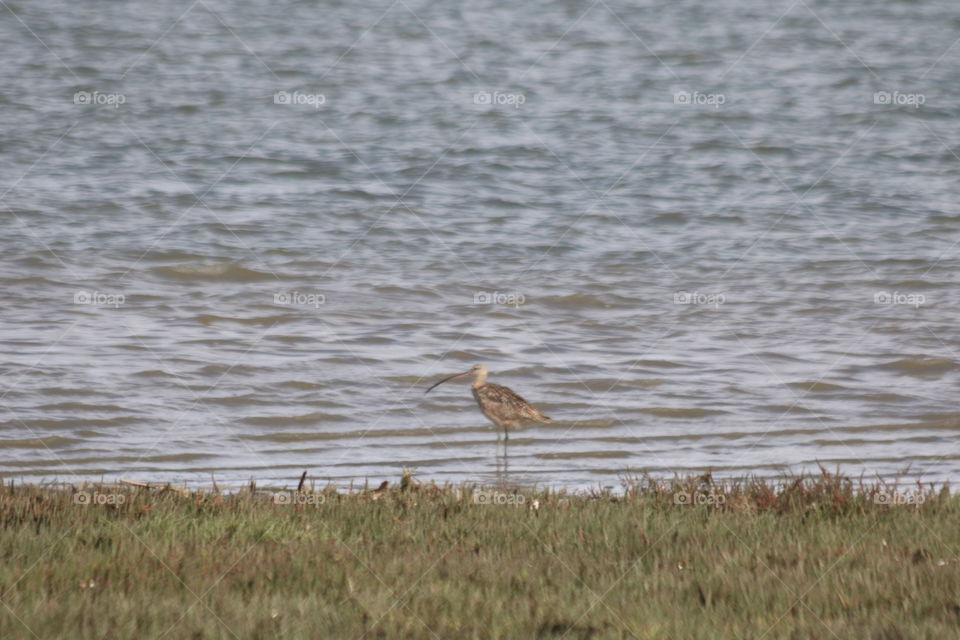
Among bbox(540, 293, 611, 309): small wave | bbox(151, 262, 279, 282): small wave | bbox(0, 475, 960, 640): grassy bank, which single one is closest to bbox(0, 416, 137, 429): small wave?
bbox(0, 475, 960, 640): grassy bank

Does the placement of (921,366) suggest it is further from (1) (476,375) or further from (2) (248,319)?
(2) (248,319)

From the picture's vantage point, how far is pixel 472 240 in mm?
19344

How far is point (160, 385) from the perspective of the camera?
12.5 metres

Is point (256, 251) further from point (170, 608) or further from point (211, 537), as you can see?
point (170, 608)

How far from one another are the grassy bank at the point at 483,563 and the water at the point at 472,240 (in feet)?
5.85

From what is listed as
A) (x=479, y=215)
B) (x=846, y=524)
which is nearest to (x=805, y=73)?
(x=479, y=215)

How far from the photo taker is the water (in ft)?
38.1

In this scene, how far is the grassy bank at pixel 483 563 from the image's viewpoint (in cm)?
558

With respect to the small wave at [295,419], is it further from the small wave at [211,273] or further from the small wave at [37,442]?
the small wave at [211,273]

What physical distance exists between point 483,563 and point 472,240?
13.0 m

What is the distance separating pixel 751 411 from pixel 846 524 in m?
4.98

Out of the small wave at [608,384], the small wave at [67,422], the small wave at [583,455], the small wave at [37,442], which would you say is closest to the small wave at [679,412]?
the small wave at [608,384]

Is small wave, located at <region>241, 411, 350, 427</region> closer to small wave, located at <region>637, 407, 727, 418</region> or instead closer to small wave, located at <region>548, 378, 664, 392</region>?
small wave, located at <region>548, 378, 664, 392</region>

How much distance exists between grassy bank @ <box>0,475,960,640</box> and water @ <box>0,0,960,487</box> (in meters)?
1.78
